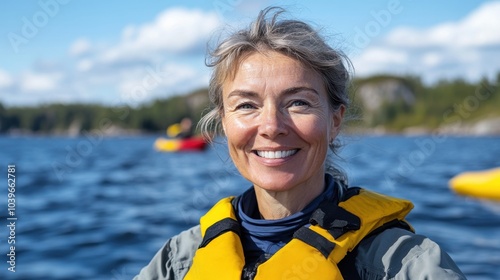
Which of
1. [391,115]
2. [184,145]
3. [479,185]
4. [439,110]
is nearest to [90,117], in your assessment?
[391,115]

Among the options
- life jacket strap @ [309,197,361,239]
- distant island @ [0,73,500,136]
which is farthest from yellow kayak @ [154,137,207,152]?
distant island @ [0,73,500,136]

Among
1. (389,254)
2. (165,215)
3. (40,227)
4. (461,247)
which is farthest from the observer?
(165,215)

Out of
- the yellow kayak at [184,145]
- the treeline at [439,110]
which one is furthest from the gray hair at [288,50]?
the treeline at [439,110]

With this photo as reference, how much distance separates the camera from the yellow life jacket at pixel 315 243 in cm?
255

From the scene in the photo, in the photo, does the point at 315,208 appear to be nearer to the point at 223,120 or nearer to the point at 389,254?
the point at 389,254

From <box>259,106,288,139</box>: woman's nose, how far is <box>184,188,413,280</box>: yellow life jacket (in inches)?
15.4

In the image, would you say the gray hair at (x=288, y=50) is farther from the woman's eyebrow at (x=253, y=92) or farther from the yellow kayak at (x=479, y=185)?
the yellow kayak at (x=479, y=185)

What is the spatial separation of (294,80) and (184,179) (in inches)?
798

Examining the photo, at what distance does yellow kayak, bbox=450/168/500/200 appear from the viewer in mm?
16484

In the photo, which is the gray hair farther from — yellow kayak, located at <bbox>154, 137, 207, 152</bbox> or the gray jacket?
yellow kayak, located at <bbox>154, 137, 207, 152</bbox>

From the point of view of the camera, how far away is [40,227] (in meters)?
11.6

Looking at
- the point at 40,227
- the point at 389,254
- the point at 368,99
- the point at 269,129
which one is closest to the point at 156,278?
the point at 269,129

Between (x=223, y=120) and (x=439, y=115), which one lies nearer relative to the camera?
(x=223, y=120)

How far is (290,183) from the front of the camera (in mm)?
2693
